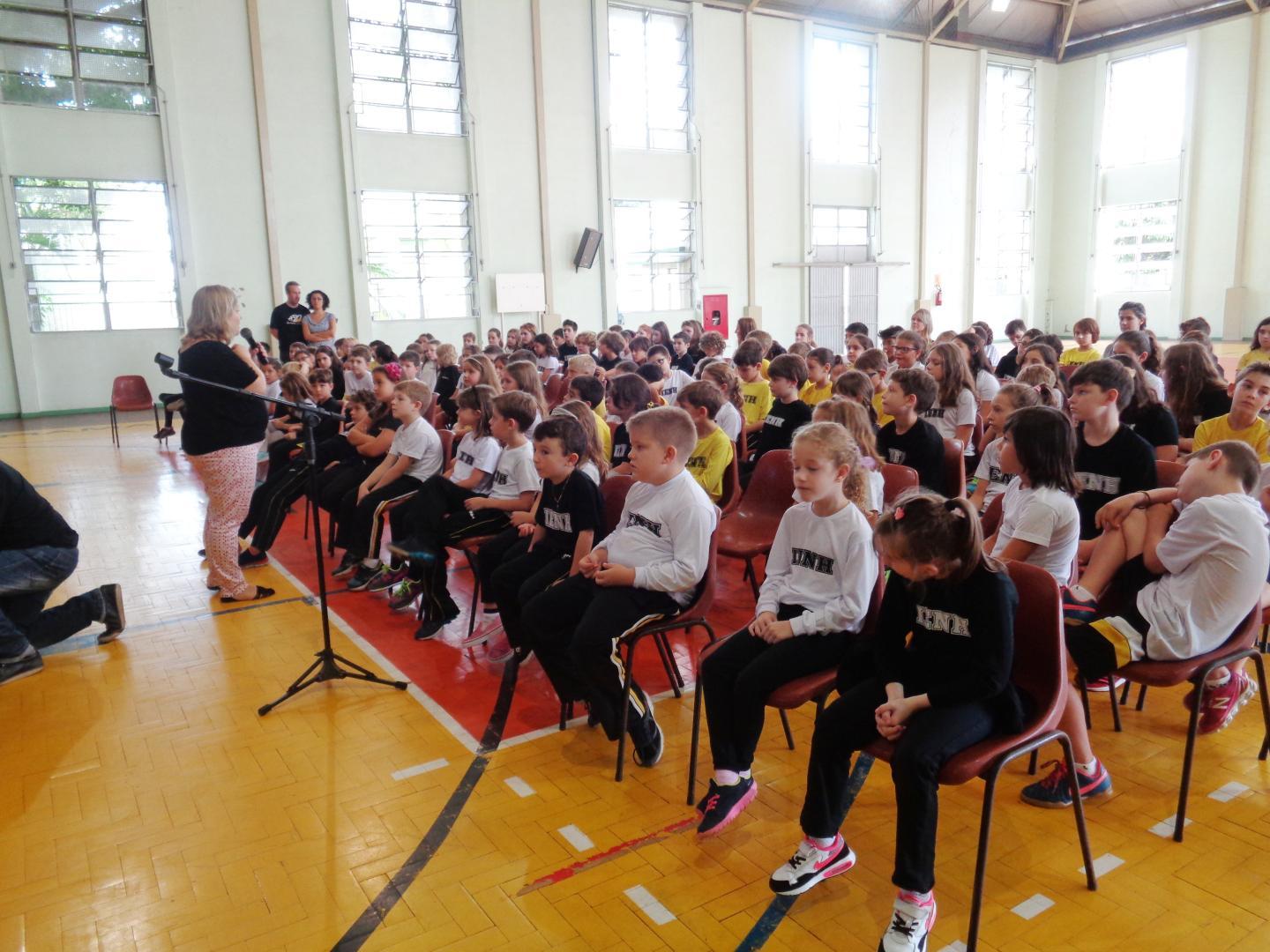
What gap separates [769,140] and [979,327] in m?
10.4

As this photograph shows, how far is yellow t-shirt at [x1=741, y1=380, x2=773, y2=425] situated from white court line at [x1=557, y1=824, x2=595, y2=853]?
13.7 ft

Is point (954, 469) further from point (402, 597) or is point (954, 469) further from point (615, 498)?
point (402, 597)

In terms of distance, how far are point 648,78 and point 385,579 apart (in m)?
13.3

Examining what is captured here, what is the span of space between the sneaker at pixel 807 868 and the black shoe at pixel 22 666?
3.48 metres

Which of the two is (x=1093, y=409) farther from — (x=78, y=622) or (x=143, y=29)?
(x=143, y=29)

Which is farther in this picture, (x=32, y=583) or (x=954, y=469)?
(x=954, y=469)

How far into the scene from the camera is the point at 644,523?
10.7ft

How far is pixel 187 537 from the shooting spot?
654cm

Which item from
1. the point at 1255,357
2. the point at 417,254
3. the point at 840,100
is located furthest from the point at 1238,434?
the point at 840,100

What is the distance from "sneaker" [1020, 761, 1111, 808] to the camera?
2785 millimetres

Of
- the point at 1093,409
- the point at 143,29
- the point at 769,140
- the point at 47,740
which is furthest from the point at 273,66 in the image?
the point at 1093,409

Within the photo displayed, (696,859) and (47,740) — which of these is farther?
(47,740)

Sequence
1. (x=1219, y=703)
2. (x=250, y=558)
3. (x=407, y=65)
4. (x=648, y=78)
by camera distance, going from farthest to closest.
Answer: (x=648, y=78) → (x=407, y=65) → (x=250, y=558) → (x=1219, y=703)

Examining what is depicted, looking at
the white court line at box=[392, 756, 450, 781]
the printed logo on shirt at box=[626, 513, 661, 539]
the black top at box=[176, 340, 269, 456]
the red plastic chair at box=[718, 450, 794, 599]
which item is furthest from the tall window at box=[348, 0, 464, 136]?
the white court line at box=[392, 756, 450, 781]
